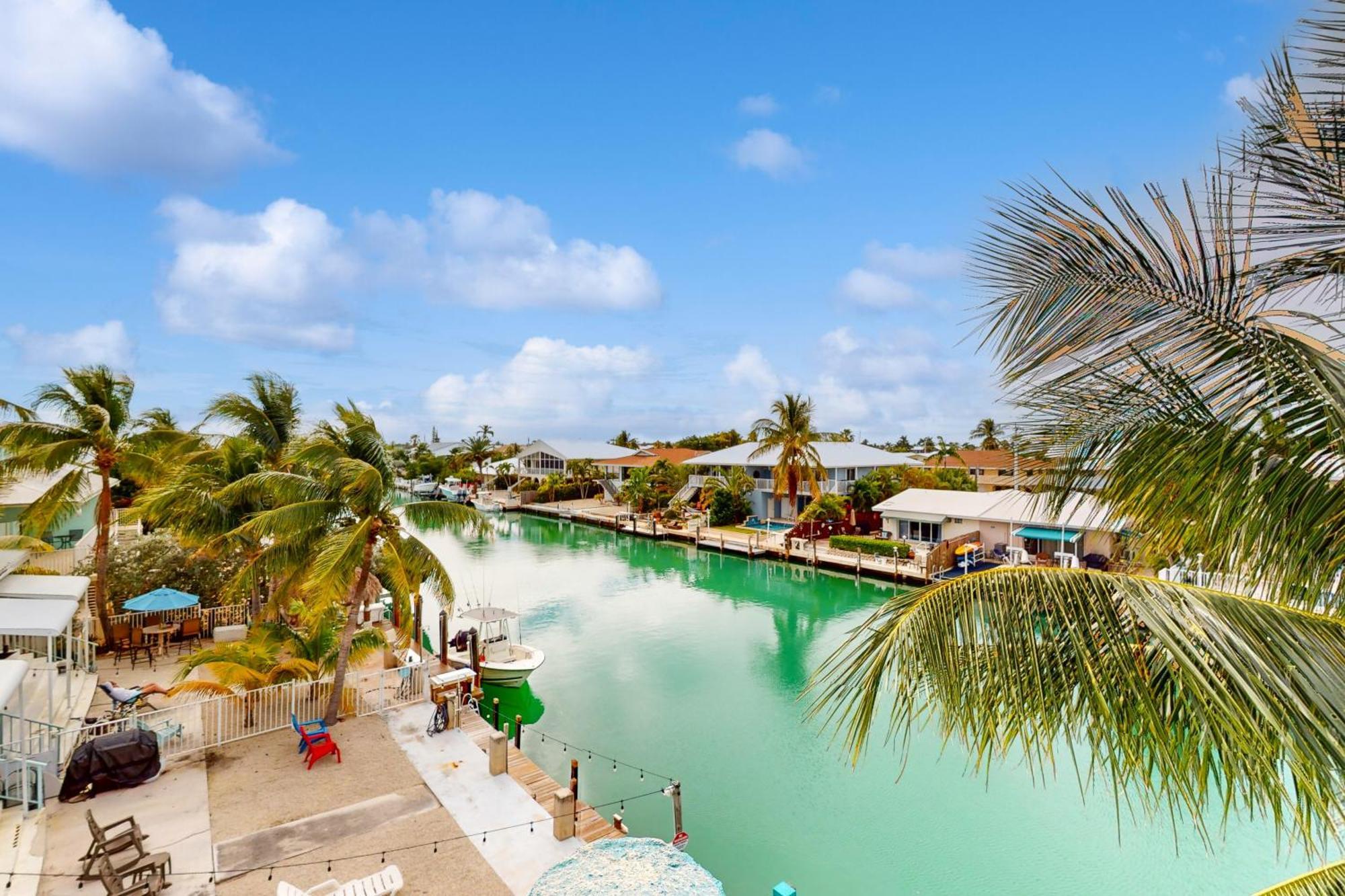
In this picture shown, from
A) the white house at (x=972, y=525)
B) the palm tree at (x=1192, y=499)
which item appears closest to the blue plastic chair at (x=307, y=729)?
the palm tree at (x=1192, y=499)

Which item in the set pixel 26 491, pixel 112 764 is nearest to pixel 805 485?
pixel 26 491

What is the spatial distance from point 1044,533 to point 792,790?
1901 cm

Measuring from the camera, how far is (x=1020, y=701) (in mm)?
2938

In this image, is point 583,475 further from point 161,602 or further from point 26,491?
point 161,602

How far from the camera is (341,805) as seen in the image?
9.40m

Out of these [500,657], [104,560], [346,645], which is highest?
[104,560]

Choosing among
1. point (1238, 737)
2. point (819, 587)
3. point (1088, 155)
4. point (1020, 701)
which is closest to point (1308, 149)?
point (1088, 155)

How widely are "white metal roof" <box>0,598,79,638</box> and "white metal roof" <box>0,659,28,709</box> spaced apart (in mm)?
486

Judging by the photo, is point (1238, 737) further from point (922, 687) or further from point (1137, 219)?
point (1137, 219)

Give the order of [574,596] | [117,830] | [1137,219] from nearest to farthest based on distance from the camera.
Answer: [1137,219] → [117,830] → [574,596]

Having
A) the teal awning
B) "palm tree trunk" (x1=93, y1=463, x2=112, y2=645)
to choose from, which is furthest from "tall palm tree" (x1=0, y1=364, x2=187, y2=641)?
the teal awning

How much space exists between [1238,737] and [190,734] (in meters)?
13.7

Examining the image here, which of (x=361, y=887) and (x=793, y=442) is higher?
(x=793, y=442)

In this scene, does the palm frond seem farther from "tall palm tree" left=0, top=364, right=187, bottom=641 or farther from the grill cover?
"tall palm tree" left=0, top=364, right=187, bottom=641
